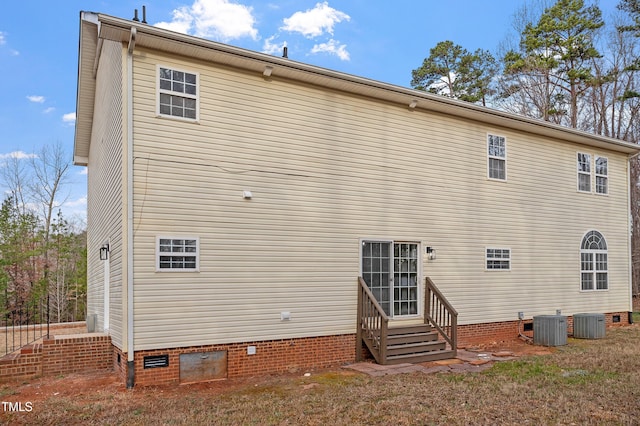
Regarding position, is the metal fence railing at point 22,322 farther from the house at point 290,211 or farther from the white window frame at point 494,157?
the white window frame at point 494,157

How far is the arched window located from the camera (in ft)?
46.8

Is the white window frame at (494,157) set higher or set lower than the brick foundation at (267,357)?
higher

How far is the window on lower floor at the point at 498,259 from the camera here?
12086mm

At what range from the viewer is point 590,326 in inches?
497

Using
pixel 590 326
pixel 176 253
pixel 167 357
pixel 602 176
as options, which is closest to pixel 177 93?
pixel 176 253

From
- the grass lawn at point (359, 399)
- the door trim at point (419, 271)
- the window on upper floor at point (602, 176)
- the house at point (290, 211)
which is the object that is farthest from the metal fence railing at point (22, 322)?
the window on upper floor at point (602, 176)

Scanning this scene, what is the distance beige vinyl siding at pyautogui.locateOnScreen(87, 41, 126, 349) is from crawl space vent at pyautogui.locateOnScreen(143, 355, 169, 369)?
0.50 metres

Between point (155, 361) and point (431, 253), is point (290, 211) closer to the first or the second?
point (155, 361)

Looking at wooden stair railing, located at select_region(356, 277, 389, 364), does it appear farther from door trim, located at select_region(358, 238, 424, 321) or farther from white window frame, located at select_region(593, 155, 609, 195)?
white window frame, located at select_region(593, 155, 609, 195)

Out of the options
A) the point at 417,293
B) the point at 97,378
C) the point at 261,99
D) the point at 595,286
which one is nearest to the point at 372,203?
the point at 417,293

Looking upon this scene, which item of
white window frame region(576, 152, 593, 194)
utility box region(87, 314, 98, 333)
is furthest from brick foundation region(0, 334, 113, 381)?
white window frame region(576, 152, 593, 194)

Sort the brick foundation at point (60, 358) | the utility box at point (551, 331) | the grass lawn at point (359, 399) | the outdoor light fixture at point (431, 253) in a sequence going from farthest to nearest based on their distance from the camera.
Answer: the utility box at point (551, 331), the outdoor light fixture at point (431, 253), the brick foundation at point (60, 358), the grass lawn at point (359, 399)

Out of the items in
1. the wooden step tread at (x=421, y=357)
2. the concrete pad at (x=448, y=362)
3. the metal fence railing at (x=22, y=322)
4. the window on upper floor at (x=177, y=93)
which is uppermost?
the window on upper floor at (x=177, y=93)

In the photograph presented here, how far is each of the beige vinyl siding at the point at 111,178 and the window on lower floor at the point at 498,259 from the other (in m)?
Answer: 8.36
